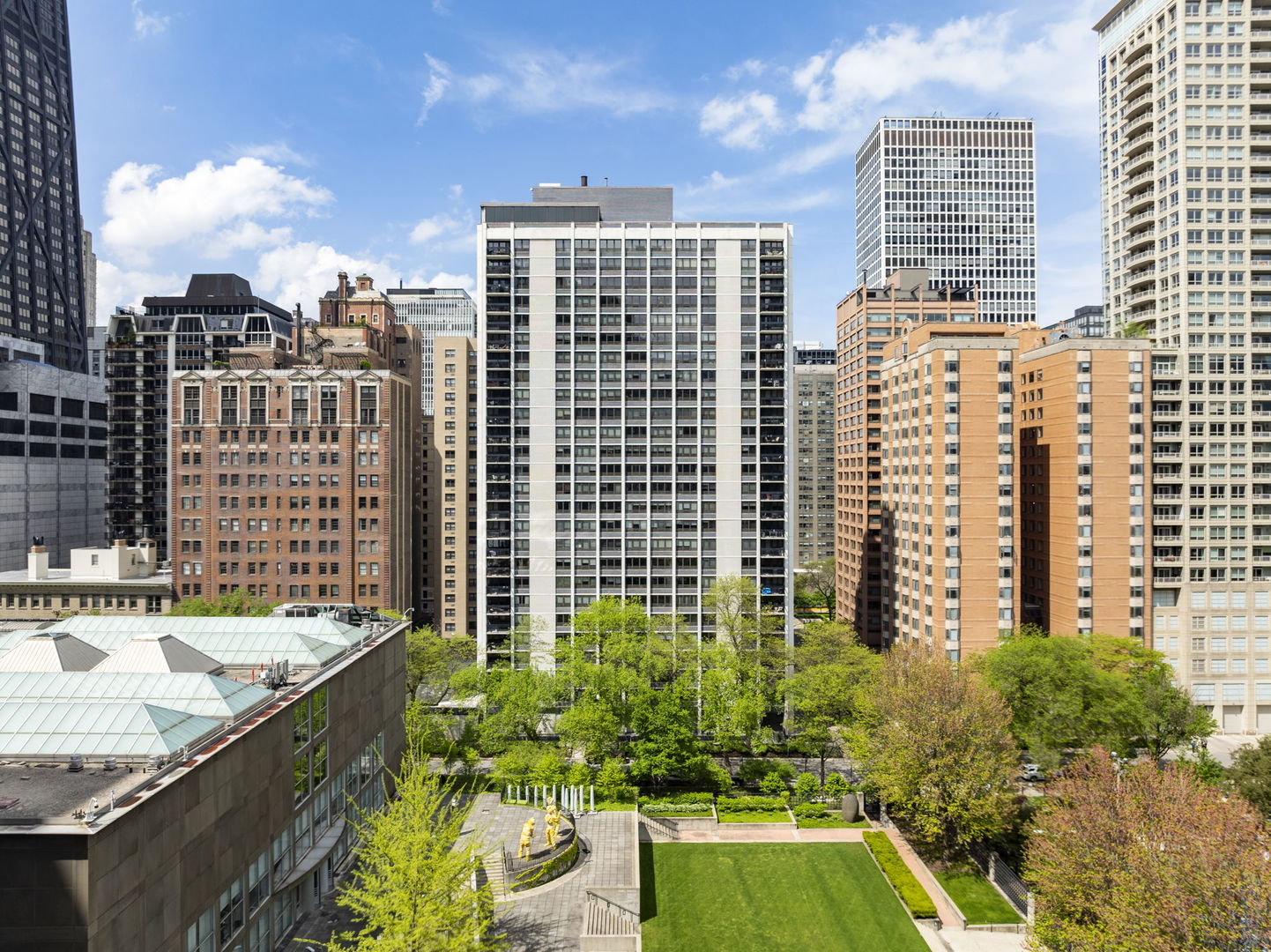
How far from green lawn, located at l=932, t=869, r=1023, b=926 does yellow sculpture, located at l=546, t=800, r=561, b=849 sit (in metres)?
27.2

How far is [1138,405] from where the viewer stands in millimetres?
81562

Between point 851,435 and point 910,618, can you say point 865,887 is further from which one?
point 851,435

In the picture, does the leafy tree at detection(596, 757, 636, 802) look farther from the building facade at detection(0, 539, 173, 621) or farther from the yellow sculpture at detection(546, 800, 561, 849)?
the building facade at detection(0, 539, 173, 621)

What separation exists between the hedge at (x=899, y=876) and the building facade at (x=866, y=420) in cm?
5362

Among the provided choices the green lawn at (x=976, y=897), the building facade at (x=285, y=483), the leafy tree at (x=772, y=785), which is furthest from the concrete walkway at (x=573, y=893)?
the building facade at (x=285, y=483)

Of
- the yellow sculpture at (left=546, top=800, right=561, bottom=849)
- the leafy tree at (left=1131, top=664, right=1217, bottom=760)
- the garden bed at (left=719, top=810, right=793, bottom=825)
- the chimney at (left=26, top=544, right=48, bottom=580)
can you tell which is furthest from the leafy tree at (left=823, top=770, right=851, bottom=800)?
the chimney at (left=26, top=544, right=48, bottom=580)

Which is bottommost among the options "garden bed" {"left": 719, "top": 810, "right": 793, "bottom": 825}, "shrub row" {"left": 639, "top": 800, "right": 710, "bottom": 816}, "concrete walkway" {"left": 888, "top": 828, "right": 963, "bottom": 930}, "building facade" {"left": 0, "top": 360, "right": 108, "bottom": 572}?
"concrete walkway" {"left": 888, "top": 828, "right": 963, "bottom": 930}

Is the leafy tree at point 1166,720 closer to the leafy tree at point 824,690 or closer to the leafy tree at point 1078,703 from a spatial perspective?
the leafy tree at point 1078,703

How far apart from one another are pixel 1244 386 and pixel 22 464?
173 m

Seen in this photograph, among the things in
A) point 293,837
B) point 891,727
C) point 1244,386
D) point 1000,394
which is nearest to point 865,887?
point 891,727

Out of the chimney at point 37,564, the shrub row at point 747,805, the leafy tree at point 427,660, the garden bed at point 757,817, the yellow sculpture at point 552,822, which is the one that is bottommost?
the garden bed at point 757,817

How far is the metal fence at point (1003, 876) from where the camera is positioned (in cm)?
4988

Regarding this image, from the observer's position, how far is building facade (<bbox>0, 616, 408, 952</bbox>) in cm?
2386

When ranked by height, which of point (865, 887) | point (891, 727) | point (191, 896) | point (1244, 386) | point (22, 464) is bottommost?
point (865, 887)
